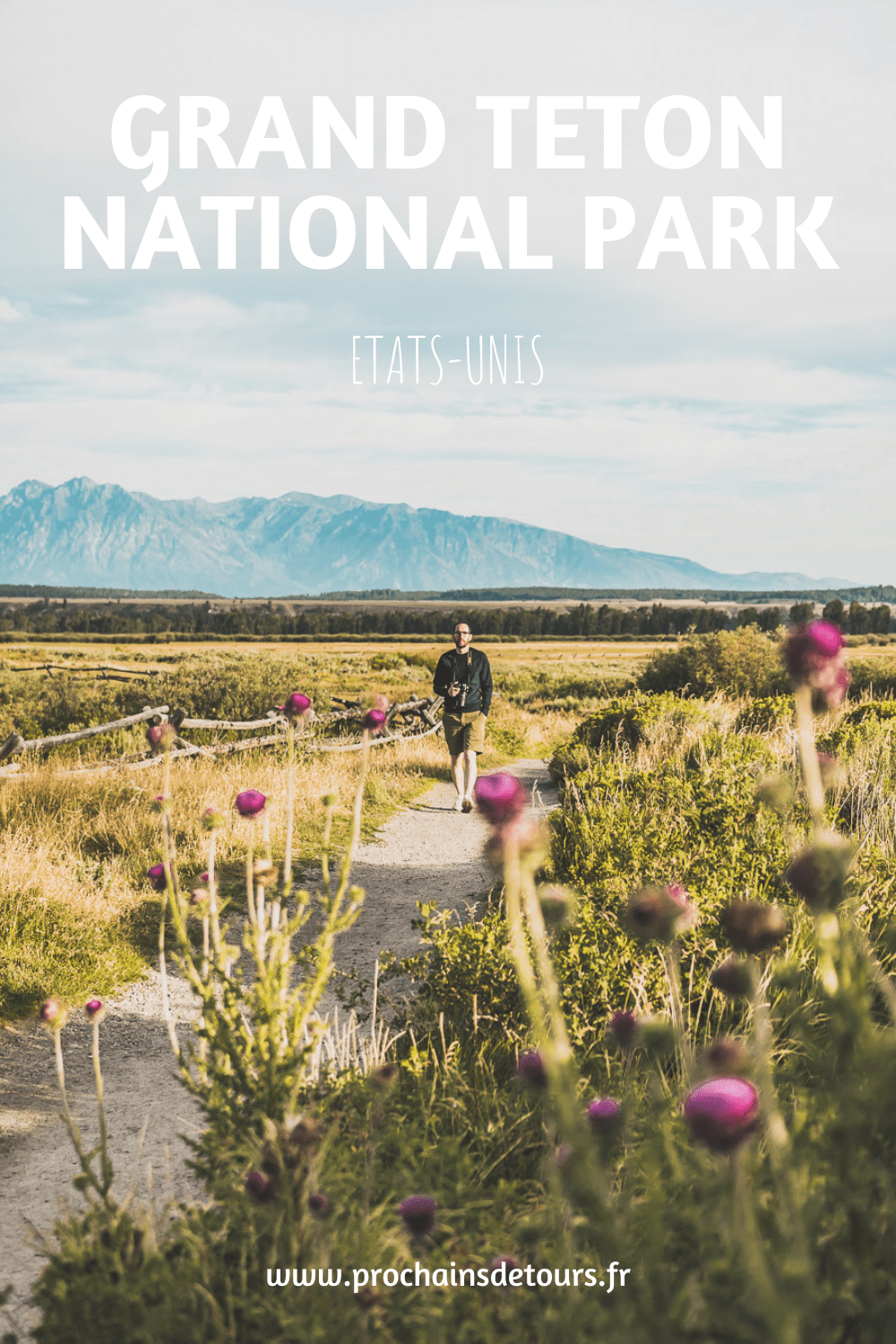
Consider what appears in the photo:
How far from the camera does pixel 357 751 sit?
13.4 metres

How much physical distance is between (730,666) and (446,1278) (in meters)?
19.9

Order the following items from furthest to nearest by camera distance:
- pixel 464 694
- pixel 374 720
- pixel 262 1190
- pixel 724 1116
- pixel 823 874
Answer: pixel 464 694
pixel 374 720
pixel 262 1190
pixel 823 874
pixel 724 1116

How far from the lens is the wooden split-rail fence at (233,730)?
991cm

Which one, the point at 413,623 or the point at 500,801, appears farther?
the point at 413,623

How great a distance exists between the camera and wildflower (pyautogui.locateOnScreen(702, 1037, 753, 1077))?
1295 mm

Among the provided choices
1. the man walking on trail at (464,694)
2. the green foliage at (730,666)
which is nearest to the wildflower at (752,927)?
the man walking on trail at (464,694)

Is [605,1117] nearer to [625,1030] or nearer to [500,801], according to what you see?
[625,1030]

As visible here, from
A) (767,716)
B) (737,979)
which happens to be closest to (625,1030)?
(737,979)

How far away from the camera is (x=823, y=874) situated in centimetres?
127

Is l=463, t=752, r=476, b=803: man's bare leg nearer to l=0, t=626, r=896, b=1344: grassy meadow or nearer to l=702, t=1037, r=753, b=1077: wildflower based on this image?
l=0, t=626, r=896, b=1344: grassy meadow

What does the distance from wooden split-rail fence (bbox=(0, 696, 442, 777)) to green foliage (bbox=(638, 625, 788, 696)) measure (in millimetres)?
6007

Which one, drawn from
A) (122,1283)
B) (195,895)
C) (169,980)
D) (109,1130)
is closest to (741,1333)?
(122,1283)

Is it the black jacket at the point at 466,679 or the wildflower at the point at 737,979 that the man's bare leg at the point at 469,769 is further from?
the wildflower at the point at 737,979

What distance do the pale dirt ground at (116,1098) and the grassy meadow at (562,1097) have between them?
0.29 m
